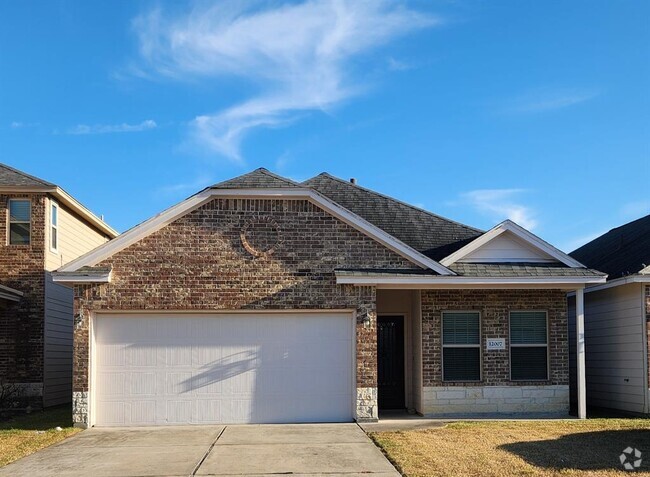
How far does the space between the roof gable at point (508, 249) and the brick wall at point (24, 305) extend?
10049 mm

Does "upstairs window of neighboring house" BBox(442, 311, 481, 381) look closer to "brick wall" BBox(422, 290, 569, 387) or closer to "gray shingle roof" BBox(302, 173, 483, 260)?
"brick wall" BBox(422, 290, 569, 387)

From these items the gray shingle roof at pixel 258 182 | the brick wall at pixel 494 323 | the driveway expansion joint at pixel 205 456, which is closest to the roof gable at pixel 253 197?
the gray shingle roof at pixel 258 182

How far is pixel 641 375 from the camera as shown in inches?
601

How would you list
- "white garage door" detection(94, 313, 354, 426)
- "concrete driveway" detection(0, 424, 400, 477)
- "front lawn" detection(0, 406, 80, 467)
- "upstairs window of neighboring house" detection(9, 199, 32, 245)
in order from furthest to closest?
"upstairs window of neighboring house" detection(9, 199, 32, 245) → "white garage door" detection(94, 313, 354, 426) → "front lawn" detection(0, 406, 80, 467) → "concrete driveway" detection(0, 424, 400, 477)

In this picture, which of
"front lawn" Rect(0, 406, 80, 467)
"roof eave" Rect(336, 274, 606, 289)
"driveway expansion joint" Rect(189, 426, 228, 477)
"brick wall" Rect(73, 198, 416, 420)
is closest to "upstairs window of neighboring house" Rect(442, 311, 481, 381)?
"roof eave" Rect(336, 274, 606, 289)

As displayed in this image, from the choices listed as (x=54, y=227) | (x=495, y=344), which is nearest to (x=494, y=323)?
(x=495, y=344)

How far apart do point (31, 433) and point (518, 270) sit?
10003mm

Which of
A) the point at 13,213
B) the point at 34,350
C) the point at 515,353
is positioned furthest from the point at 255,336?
the point at 13,213

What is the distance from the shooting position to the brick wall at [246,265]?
14.1m

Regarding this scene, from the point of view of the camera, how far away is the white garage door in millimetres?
14148

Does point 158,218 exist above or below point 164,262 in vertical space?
above

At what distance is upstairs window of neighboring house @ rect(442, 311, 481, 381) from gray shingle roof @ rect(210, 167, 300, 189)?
4.43 meters

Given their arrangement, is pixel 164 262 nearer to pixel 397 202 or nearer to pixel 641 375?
pixel 397 202

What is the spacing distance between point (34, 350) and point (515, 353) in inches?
452
